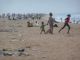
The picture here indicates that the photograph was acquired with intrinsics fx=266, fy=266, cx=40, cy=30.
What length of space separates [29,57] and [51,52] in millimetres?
1298

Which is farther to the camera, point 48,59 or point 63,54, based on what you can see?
point 63,54

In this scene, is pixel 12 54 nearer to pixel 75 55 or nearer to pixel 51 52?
pixel 51 52

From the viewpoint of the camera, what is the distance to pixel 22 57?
955 centimetres

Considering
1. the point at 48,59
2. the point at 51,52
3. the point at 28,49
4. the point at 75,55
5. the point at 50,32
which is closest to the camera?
the point at 48,59

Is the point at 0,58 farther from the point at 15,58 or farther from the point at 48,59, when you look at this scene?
the point at 48,59

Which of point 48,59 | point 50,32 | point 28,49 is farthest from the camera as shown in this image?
point 50,32

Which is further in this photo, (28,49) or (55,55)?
(28,49)

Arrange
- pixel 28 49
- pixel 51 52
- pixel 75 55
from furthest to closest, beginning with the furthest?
1. pixel 28 49
2. pixel 51 52
3. pixel 75 55

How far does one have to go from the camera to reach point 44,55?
9.98 metres

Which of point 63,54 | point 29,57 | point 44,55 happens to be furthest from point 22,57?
point 63,54

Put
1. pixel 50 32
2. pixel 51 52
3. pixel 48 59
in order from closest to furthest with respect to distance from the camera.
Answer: pixel 48 59 < pixel 51 52 < pixel 50 32

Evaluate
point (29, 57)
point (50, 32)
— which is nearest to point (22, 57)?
point (29, 57)

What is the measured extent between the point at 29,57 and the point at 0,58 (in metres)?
1.05

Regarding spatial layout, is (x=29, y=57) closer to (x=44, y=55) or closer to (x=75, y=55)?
(x=44, y=55)
